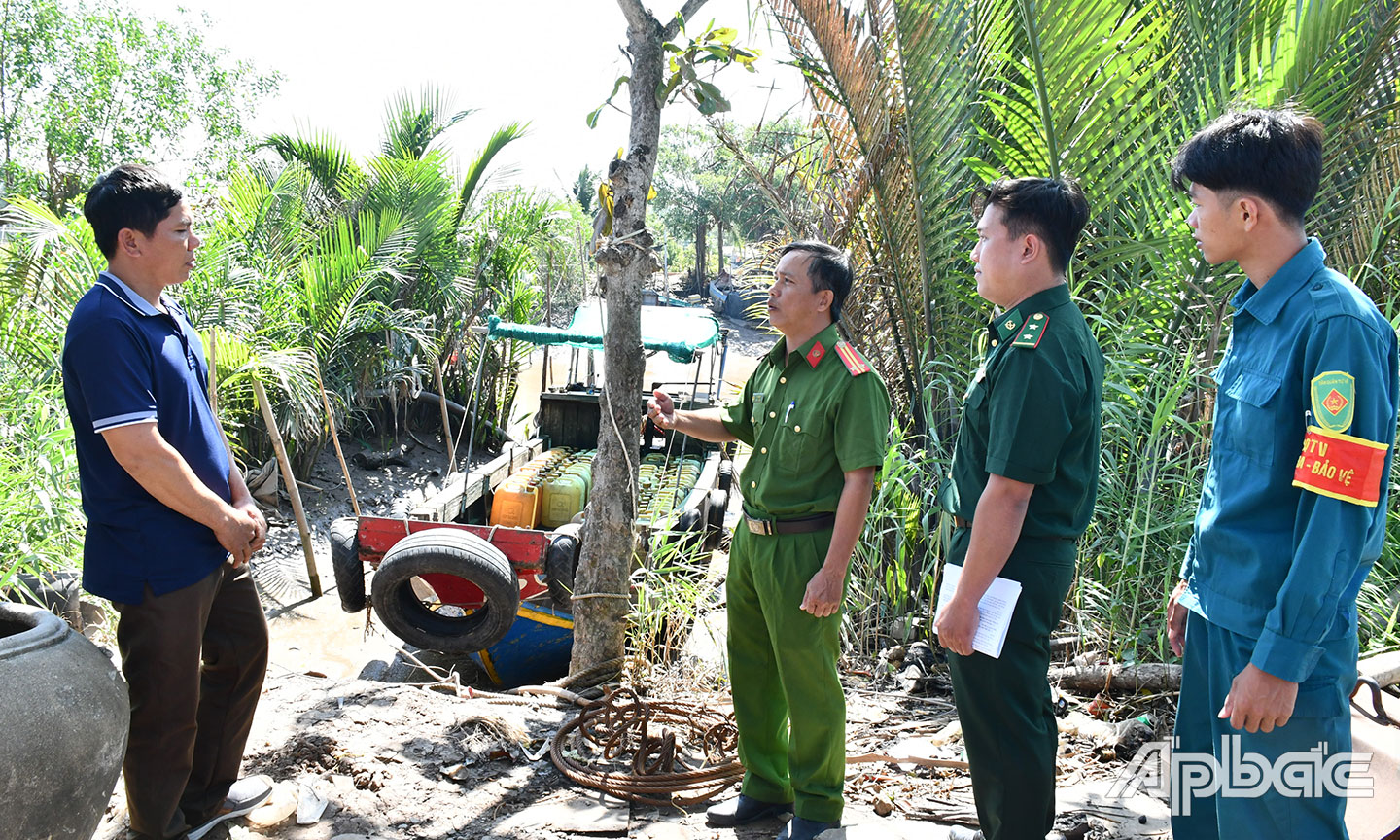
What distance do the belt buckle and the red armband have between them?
1.46 m

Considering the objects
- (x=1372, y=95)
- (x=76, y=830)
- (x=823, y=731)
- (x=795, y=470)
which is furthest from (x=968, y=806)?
(x=1372, y=95)

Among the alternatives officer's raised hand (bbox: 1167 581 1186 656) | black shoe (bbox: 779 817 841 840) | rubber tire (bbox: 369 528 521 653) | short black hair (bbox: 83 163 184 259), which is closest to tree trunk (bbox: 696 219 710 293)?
rubber tire (bbox: 369 528 521 653)

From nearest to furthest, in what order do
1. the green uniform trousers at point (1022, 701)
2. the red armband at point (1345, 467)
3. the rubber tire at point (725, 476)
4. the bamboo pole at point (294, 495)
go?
the red armband at point (1345, 467) → the green uniform trousers at point (1022, 701) → the bamboo pole at point (294, 495) → the rubber tire at point (725, 476)

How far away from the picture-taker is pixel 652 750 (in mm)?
3354

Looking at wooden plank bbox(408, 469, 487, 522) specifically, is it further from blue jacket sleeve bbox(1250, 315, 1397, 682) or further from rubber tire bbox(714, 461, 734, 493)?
blue jacket sleeve bbox(1250, 315, 1397, 682)

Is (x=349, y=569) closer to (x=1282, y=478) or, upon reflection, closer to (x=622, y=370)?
(x=622, y=370)

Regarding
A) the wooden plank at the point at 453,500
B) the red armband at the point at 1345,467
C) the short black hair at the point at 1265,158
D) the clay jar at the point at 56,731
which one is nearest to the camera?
the red armband at the point at 1345,467

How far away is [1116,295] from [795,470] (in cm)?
250

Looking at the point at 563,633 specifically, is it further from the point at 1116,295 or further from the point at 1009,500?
the point at 1009,500

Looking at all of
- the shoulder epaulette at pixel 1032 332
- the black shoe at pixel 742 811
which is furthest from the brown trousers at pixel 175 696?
the shoulder epaulette at pixel 1032 332

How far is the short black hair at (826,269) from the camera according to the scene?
9.46 ft

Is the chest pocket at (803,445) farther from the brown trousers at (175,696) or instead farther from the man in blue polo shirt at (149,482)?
the brown trousers at (175,696)

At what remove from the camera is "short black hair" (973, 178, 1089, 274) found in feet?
7.27

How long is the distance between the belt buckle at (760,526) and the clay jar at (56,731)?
5.61ft
